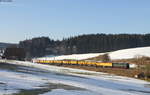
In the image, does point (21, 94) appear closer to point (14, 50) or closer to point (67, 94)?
point (67, 94)

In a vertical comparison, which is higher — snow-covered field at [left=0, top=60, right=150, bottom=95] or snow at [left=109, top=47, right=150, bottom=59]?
snow at [left=109, top=47, right=150, bottom=59]

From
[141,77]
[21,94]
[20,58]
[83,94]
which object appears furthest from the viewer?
[20,58]

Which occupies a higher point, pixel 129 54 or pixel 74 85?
pixel 129 54

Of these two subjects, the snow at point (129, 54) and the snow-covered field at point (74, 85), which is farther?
the snow at point (129, 54)

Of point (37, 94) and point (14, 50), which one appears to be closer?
point (37, 94)

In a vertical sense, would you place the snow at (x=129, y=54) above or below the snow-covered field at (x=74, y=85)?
above

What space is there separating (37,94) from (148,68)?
114ft

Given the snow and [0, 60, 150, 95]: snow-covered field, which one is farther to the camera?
the snow

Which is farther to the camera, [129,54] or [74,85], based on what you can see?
[129,54]

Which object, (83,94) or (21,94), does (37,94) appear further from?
(83,94)

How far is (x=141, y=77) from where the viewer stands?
4884cm

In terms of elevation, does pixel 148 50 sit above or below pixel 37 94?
above

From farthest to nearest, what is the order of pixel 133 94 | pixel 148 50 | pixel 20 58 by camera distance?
pixel 148 50 < pixel 20 58 < pixel 133 94

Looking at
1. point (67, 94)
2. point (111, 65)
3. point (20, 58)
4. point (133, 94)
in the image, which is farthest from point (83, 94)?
point (20, 58)
